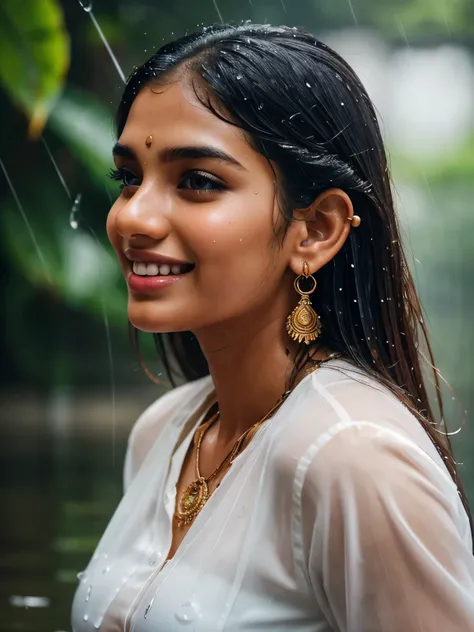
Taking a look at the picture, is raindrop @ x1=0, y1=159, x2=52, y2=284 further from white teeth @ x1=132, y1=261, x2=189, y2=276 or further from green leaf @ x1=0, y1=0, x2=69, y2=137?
white teeth @ x1=132, y1=261, x2=189, y2=276

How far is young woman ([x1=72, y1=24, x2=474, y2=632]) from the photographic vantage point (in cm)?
95

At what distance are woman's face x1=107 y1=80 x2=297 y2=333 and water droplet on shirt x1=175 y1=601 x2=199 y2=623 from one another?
0.31m

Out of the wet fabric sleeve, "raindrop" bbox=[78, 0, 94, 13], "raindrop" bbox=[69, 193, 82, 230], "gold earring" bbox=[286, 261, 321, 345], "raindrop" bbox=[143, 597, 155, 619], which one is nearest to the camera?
the wet fabric sleeve

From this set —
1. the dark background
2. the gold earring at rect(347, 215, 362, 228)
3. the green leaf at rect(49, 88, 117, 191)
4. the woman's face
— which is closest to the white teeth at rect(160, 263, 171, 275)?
the woman's face

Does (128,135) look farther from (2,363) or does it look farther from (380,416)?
(2,363)

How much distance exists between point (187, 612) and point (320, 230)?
1.52 ft

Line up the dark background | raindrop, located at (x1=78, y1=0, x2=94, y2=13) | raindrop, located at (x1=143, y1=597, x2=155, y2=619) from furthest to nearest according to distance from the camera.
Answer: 1. raindrop, located at (x1=78, y1=0, x2=94, y2=13)
2. the dark background
3. raindrop, located at (x1=143, y1=597, x2=155, y2=619)

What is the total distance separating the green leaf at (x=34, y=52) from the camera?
8.11ft

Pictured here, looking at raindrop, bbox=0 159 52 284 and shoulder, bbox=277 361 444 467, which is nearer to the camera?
shoulder, bbox=277 361 444 467

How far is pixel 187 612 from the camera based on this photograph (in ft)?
3.40

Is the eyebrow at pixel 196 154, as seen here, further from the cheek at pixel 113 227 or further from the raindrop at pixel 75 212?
the raindrop at pixel 75 212

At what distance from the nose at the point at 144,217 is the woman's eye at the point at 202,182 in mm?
37

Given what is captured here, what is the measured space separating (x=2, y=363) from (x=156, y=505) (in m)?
1.45

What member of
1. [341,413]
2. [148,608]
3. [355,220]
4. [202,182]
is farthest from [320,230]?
[148,608]
